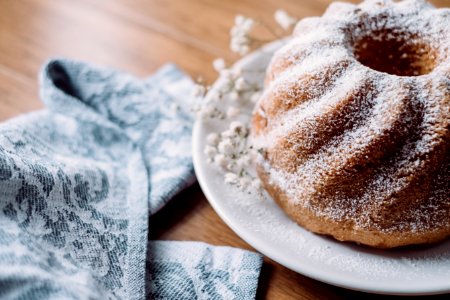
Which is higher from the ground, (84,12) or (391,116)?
(391,116)

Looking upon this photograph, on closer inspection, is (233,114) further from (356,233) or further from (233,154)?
(356,233)

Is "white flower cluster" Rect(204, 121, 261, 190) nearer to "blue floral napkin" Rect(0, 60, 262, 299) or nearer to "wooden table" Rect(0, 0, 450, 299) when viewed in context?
"blue floral napkin" Rect(0, 60, 262, 299)

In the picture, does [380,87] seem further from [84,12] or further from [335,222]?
[84,12]

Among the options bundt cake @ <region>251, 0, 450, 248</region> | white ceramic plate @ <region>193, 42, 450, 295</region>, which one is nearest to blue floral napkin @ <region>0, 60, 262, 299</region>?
white ceramic plate @ <region>193, 42, 450, 295</region>

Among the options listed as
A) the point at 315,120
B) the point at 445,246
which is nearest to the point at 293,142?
the point at 315,120

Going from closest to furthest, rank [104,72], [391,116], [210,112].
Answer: [391,116]
[210,112]
[104,72]

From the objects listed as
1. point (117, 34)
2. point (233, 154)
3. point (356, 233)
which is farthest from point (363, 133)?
point (117, 34)

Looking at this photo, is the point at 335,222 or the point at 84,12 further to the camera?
the point at 84,12
